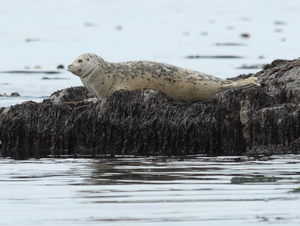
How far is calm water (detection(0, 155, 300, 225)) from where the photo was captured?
420 cm

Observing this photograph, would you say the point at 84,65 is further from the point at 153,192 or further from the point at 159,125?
the point at 153,192

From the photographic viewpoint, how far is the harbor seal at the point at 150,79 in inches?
353

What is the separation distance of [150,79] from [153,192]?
4.26m

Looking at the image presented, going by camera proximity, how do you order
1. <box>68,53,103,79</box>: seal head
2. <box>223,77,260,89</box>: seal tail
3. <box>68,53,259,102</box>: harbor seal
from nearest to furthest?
<box>223,77,260,89</box>: seal tail → <box>68,53,259,102</box>: harbor seal → <box>68,53,103,79</box>: seal head

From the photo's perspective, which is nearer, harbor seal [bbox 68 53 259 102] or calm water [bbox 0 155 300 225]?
calm water [bbox 0 155 300 225]

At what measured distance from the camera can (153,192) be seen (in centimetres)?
497

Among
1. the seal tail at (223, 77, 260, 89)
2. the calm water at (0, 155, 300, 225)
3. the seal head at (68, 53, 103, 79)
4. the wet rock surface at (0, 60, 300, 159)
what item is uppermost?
the seal head at (68, 53, 103, 79)

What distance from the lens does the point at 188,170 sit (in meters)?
6.11

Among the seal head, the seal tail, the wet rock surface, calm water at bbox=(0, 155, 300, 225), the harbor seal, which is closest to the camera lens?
calm water at bbox=(0, 155, 300, 225)

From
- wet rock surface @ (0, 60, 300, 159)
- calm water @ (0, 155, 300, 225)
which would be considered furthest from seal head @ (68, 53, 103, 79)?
calm water @ (0, 155, 300, 225)

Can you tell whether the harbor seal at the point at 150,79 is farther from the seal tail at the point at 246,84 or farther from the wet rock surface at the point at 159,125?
the wet rock surface at the point at 159,125

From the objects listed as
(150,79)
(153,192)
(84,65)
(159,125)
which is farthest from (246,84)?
(153,192)

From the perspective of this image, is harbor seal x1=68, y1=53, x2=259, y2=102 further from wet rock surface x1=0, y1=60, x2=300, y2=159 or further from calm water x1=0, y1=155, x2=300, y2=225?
calm water x1=0, y1=155, x2=300, y2=225

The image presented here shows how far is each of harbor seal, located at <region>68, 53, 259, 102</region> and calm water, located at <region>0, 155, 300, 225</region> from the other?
2.20 m
